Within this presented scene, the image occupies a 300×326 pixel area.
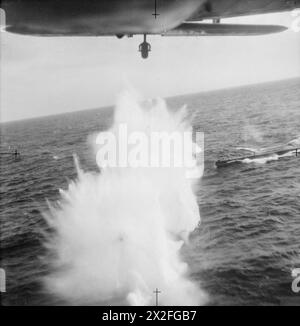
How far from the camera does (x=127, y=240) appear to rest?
93.6ft

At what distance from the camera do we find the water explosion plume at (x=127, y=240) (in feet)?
70.0

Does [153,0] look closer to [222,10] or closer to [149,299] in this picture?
[222,10]

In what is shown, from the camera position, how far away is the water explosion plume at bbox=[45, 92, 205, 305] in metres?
21.3

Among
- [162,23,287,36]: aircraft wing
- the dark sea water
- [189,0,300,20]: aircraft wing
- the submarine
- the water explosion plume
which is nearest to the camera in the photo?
[189,0,300,20]: aircraft wing

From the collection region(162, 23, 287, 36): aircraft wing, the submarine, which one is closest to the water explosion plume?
the submarine

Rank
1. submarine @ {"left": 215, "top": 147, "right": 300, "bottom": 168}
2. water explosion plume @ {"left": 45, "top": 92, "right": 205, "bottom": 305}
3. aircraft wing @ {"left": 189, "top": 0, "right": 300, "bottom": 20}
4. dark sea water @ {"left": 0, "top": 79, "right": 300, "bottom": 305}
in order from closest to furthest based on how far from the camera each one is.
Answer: aircraft wing @ {"left": 189, "top": 0, "right": 300, "bottom": 20} → dark sea water @ {"left": 0, "top": 79, "right": 300, "bottom": 305} → water explosion plume @ {"left": 45, "top": 92, "right": 205, "bottom": 305} → submarine @ {"left": 215, "top": 147, "right": 300, "bottom": 168}

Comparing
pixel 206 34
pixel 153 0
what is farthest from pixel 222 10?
pixel 153 0

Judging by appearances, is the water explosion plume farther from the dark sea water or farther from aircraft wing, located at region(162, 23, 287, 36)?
aircraft wing, located at region(162, 23, 287, 36)

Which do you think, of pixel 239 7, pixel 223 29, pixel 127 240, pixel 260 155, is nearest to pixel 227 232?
pixel 127 240

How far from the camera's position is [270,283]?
19.6 meters

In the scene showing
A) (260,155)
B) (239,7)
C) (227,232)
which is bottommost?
(239,7)

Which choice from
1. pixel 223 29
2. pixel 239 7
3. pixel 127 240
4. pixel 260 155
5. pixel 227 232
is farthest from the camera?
pixel 260 155

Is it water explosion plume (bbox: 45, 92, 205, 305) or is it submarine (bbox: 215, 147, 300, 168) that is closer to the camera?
water explosion plume (bbox: 45, 92, 205, 305)

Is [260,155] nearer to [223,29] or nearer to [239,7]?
[223,29]
